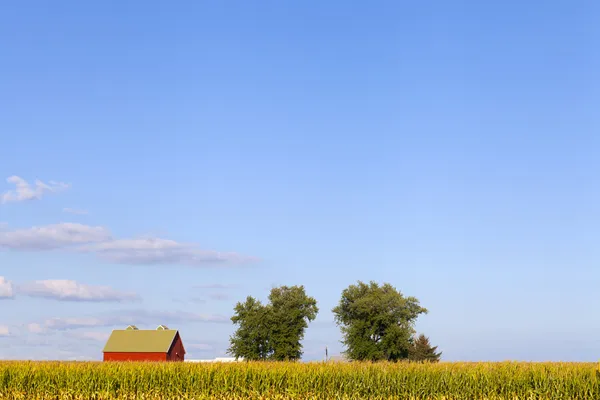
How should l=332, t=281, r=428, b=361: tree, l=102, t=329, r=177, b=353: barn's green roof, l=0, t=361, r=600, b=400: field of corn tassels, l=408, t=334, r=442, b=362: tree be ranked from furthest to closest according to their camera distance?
l=408, t=334, r=442, b=362: tree → l=102, t=329, r=177, b=353: barn's green roof → l=332, t=281, r=428, b=361: tree → l=0, t=361, r=600, b=400: field of corn tassels

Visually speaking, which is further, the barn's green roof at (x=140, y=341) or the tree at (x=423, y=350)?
the tree at (x=423, y=350)

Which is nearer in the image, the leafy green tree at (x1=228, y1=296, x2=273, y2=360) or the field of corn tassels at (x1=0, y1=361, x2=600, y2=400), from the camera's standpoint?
the field of corn tassels at (x1=0, y1=361, x2=600, y2=400)

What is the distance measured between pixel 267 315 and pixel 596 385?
4768cm

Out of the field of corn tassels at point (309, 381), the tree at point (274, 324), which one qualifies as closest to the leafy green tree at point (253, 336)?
the tree at point (274, 324)

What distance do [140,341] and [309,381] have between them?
5477 cm

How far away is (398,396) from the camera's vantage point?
2606 cm

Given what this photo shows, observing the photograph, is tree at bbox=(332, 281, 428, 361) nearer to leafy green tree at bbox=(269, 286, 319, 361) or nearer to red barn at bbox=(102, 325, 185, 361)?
leafy green tree at bbox=(269, 286, 319, 361)

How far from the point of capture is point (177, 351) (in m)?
78.6

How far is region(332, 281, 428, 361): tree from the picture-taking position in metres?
69.2

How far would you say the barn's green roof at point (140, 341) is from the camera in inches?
2987

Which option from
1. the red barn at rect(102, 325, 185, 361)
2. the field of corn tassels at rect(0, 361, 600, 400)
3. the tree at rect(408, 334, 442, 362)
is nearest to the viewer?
the field of corn tassels at rect(0, 361, 600, 400)

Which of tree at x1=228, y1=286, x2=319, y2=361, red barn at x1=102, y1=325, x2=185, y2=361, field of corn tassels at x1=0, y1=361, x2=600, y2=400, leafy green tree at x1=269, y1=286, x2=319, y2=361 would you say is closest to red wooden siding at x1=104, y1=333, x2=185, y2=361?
red barn at x1=102, y1=325, x2=185, y2=361

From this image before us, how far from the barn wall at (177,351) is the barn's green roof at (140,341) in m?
0.89

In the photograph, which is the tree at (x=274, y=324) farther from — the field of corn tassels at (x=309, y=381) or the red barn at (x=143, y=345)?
the field of corn tassels at (x=309, y=381)
